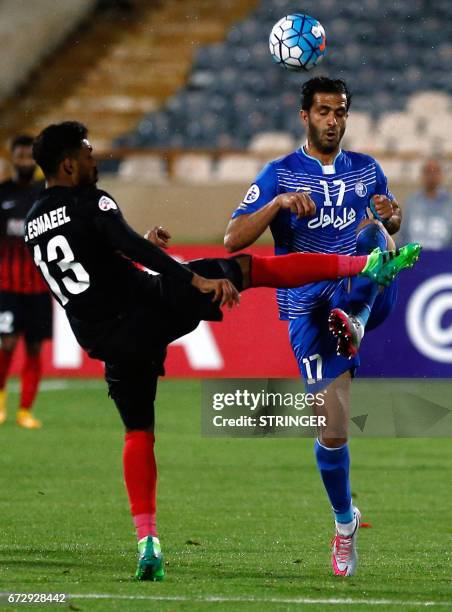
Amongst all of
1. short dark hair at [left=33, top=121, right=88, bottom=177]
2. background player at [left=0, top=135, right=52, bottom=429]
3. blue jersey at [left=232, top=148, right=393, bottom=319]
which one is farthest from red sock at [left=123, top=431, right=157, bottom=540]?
background player at [left=0, top=135, right=52, bottom=429]

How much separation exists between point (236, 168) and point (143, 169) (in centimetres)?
115

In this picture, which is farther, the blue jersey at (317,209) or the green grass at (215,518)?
the blue jersey at (317,209)

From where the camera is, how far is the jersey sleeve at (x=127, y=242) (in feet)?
17.7

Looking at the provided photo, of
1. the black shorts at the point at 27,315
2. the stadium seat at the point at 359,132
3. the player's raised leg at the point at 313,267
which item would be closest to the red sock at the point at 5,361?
the black shorts at the point at 27,315

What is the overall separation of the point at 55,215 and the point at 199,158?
12135 millimetres

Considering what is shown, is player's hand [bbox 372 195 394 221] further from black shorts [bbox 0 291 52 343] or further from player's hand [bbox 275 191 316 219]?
black shorts [bbox 0 291 52 343]

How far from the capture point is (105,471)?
30.2 ft

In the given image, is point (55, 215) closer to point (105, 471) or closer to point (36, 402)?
point (105, 471)

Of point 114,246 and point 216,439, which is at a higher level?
point 114,246

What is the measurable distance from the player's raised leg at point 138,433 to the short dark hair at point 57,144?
0.86 meters

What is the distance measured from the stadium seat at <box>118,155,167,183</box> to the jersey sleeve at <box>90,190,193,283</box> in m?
11.3

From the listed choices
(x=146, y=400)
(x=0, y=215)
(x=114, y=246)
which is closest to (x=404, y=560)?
(x=146, y=400)

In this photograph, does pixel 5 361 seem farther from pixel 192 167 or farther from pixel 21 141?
pixel 192 167

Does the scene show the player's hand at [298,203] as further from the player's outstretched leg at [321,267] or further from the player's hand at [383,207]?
the player's hand at [383,207]
